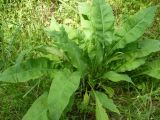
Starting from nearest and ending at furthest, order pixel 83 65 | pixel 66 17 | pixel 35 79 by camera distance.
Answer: pixel 83 65 < pixel 35 79 < pixel 66 17

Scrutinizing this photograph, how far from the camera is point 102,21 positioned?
3.38 meters

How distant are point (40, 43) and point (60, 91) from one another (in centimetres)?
101

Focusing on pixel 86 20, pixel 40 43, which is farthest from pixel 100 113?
pixel 40 43

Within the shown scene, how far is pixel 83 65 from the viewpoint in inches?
126

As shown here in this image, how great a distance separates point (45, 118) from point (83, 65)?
54 centimetres

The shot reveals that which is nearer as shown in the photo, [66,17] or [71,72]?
[71,72]

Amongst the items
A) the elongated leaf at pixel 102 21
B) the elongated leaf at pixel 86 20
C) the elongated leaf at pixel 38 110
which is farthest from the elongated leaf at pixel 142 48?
the elongated leaf at pixel 38 110

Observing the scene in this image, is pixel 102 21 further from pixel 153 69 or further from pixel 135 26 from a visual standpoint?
pixel 153 69

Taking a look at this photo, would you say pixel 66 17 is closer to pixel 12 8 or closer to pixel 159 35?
pixel 12 8

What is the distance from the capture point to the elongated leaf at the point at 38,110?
9.79 ft

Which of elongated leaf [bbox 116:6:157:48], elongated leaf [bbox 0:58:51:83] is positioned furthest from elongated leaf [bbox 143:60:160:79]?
elongated leaf [bbox 0:58:51:83]

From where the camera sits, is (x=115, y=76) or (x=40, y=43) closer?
(x=115, y=76)

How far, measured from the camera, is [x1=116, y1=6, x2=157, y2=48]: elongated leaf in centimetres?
336

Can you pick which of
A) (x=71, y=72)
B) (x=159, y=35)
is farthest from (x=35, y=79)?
(x=159, y=35)
